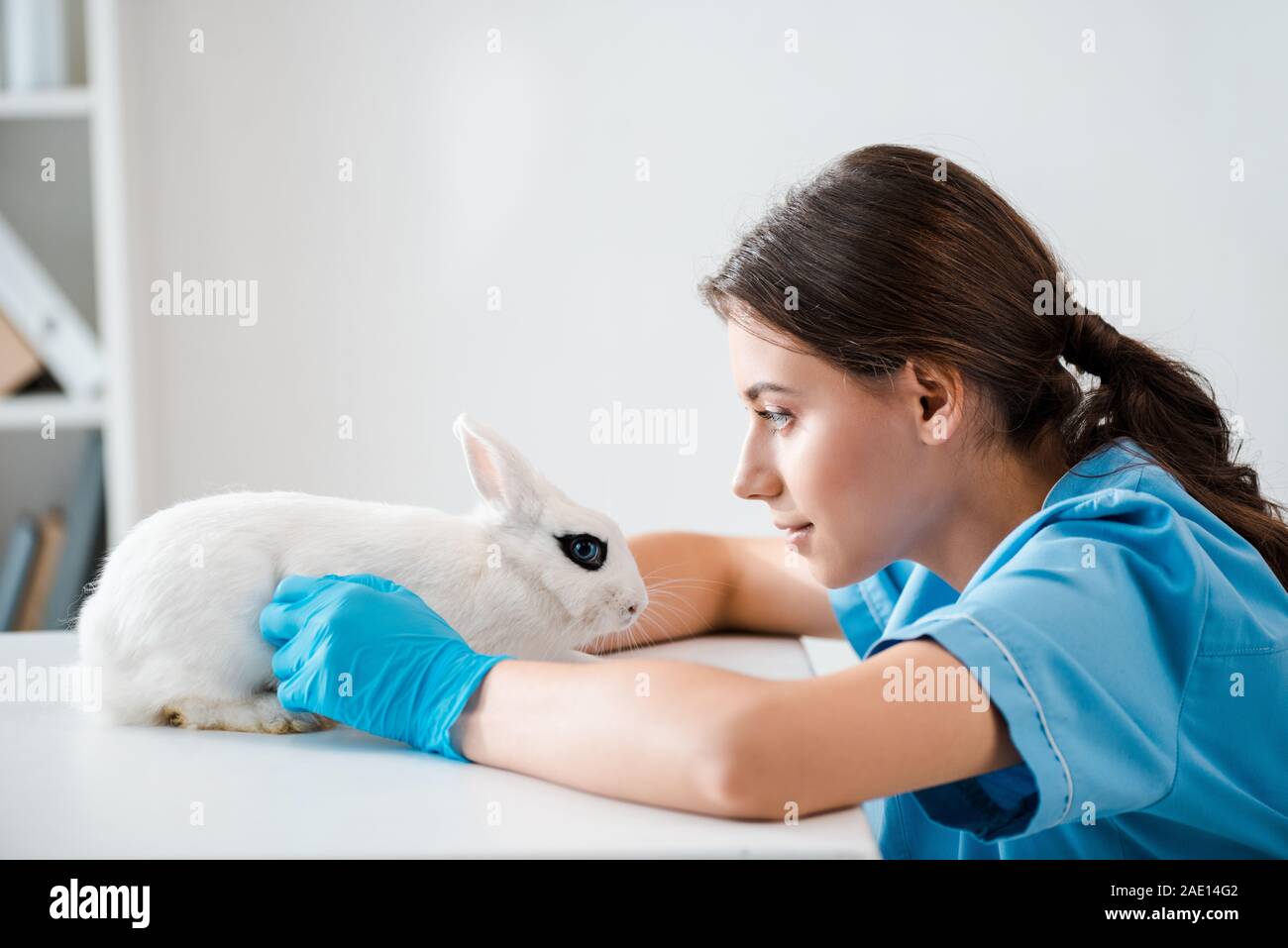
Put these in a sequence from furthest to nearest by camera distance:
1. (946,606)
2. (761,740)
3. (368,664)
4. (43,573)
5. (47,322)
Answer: (43,573)
(47,322)
(946,606)
(368,664)
(761,740)

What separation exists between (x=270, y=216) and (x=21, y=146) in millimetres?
458

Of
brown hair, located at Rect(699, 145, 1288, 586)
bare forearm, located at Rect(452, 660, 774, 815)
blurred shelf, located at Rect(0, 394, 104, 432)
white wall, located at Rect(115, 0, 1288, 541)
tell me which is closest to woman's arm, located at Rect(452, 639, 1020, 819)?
bare forearm, located at Rect(452, 660, 774, 815)

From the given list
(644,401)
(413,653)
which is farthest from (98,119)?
(413,653)

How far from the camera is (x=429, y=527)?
0.91m

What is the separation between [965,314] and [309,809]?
61cm

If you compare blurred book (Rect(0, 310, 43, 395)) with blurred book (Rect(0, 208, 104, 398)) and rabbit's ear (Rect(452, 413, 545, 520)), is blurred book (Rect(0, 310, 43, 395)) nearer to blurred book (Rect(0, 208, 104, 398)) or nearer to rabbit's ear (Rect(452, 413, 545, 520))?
blurred book (Rect(0, 208, 104, 398))

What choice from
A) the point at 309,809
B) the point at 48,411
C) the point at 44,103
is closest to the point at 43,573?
the point at 48,411

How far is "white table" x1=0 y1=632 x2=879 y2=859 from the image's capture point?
61cm

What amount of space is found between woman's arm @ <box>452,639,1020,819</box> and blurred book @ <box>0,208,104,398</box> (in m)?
1.69

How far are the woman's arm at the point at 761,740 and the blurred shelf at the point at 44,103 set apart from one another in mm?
1815

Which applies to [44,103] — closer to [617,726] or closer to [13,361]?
[13,361]

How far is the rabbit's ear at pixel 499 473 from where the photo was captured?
2.98 feet

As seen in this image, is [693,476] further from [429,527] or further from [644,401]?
[429,527]

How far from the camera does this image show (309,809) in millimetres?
658
